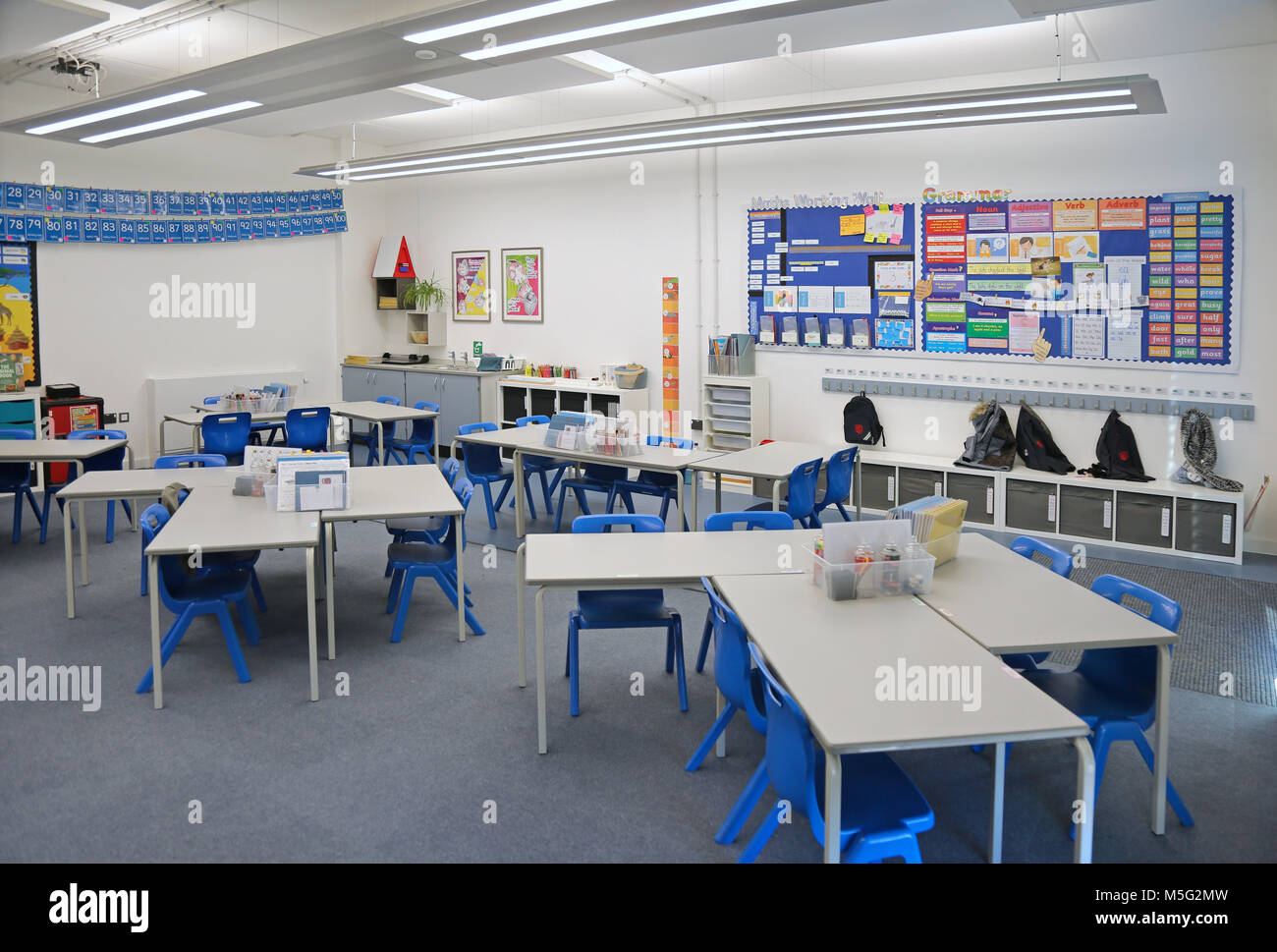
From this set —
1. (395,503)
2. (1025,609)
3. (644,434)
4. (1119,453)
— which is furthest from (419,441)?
(1025,609)

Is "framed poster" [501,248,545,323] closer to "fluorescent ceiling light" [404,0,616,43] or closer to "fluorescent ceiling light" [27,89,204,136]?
"fluorescent ceiling light" [27,89,204,136]

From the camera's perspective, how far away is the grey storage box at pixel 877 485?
809 cm

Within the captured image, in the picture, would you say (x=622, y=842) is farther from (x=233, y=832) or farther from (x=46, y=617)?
(x=46, y=617)

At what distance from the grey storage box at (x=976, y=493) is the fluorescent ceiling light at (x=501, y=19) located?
190 inches

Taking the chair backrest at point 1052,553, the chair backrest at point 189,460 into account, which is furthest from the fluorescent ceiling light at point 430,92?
the chair backrest at point 1052,553

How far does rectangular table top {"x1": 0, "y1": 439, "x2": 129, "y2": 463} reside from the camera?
265 inches

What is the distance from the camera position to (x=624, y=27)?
4.59 meters

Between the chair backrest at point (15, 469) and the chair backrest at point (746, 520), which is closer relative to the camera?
the chair backrest at point (746, 520)

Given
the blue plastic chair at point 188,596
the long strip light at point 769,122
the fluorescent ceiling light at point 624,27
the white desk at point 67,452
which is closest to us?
the fluorescent ceiling light at point 624,27

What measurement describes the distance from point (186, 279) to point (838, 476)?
7610 mm

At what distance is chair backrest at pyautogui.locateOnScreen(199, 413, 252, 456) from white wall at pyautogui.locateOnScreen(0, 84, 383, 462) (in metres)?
2.66

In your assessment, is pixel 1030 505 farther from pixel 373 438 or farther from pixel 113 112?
pixel 113 112

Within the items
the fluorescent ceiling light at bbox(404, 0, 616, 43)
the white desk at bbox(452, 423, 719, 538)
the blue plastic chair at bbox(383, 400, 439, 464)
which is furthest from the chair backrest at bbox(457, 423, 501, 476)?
the fluorescent ceiling light at bbox(404, 0, 616, 43)

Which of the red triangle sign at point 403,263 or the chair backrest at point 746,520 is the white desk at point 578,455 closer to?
the chair backrest at point 746,520
